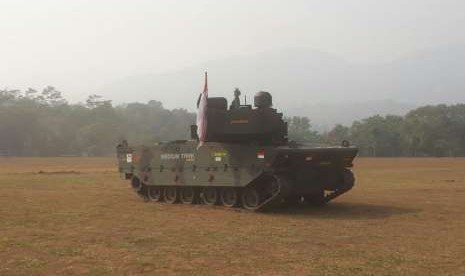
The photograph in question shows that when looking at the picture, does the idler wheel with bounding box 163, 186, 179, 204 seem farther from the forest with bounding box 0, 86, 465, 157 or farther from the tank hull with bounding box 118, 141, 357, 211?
the forest with bounding box 0, 86, 465, 157

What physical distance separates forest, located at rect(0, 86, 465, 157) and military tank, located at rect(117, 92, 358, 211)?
78.0 m

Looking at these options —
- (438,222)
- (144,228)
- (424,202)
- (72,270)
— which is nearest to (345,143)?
(424,202)

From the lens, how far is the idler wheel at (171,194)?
69.6ft

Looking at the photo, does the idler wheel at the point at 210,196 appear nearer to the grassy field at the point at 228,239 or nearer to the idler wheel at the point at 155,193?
the grassy field at the point at 228,239

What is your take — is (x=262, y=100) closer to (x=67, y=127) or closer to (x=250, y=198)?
(x=250, y=198)

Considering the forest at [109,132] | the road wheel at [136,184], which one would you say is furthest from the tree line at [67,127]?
the road wheel at [136,184]

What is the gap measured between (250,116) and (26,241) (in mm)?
7898

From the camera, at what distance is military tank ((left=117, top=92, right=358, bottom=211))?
1764cm

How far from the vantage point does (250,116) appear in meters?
18.5

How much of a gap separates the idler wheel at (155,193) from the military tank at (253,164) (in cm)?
92

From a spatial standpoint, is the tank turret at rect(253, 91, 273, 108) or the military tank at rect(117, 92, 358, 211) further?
the tank turret at rect(253, 91, 273, 108)

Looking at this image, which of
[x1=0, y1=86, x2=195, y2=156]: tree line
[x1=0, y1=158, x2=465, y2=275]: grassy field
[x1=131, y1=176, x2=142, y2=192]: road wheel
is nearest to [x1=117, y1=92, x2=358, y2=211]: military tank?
[x1=0, y1=158, x2=465, y2=275]: grassy field

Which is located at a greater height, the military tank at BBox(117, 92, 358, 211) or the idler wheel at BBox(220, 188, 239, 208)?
the military tank at BBox(117, 92, 358, 211)

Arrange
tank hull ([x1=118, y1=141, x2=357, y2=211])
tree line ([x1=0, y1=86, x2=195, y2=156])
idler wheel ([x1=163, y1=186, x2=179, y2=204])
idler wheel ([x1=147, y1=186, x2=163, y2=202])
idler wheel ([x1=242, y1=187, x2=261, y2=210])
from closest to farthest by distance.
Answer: tank hull ([x1=118, y1=141, x2=357, y2=211]) < idler wheel ([x1=242, y1=187, x2=261, y2=210]) < idler wheel ([x1=163, y1=186, x2=179, y2=204]) < idler wheel ([x1=147, y1=186, x2=163, y2=202]) < tree line ([x1=0, y1=86, x2=195, y2=156])
